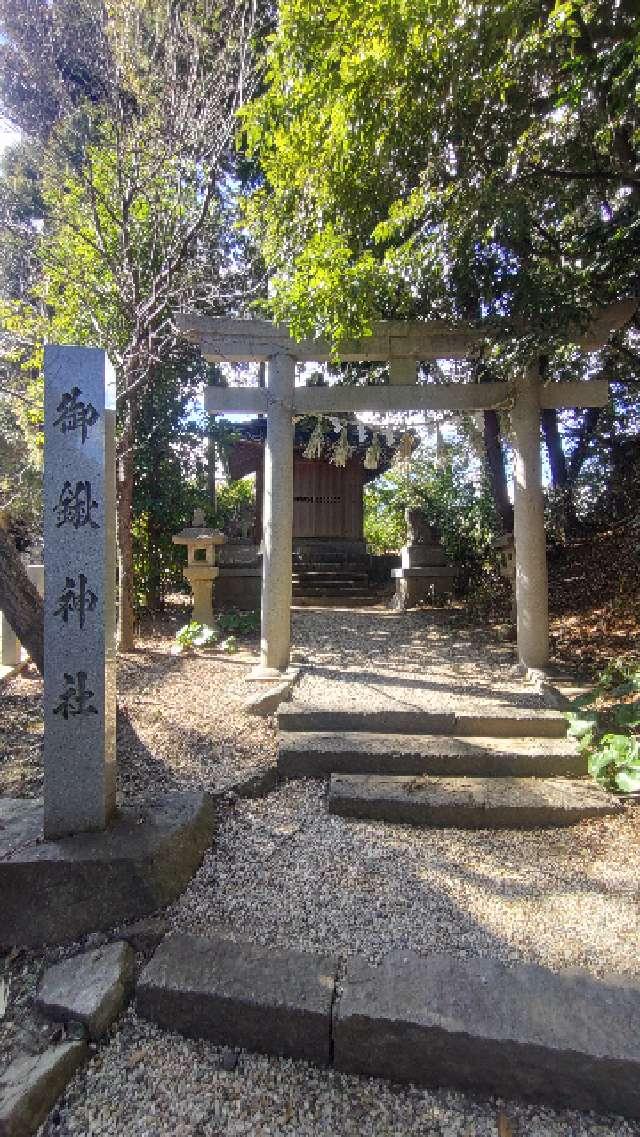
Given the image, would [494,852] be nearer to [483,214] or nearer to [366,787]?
[366,787]

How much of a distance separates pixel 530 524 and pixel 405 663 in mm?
2026

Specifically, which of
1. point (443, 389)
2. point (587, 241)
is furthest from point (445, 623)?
point (587, 241)

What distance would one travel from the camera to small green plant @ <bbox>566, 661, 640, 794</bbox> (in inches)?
149

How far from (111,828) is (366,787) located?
1599mm

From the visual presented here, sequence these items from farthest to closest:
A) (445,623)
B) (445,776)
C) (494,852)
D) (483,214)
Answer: (445,623)
(483,214)
(445,776)
(494,852)

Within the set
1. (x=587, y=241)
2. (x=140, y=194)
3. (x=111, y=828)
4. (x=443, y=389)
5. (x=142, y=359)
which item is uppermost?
(x=140, y=194)

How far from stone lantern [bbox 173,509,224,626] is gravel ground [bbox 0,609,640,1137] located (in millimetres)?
3418

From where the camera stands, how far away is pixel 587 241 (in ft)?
18.8

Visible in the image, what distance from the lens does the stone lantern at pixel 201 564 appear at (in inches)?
336

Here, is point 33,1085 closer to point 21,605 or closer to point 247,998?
point 247,998

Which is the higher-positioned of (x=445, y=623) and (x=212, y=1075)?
(x=445, y=623)

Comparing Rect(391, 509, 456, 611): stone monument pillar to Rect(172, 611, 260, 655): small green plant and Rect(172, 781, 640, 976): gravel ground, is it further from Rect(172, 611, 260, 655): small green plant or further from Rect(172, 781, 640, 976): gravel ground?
Rect(172, 781, 640, 976): gravel ground

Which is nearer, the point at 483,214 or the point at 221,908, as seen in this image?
the point at 221,908

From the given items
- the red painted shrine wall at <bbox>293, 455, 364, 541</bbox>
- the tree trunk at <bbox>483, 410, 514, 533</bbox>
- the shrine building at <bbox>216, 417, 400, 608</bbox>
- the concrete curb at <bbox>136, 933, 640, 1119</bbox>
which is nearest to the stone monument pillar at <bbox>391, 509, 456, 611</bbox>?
the tree trunk at <bbox>483, 410, 514, 533</bbox>
